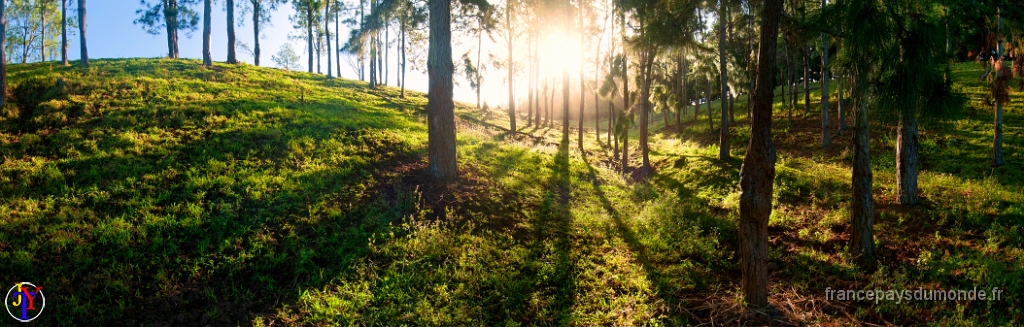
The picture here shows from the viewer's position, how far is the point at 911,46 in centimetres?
564

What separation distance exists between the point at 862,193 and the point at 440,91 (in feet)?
31.4

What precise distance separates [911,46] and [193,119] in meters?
18.4

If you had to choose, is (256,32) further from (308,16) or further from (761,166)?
(761,166)

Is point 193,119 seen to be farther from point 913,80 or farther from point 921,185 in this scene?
point 921,185

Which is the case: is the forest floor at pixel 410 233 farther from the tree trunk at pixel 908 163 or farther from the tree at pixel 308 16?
the tree at pixel 308 16

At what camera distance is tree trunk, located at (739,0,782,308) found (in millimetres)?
5367

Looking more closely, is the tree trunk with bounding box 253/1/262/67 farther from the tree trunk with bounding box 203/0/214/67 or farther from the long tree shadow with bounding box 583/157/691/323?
the long tree shadow with bounding box 583/157/691/323

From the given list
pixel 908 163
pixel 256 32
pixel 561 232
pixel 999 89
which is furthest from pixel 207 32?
pixel 999 89

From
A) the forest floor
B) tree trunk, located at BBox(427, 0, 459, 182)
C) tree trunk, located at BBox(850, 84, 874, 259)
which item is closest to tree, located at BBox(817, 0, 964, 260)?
the forest floor

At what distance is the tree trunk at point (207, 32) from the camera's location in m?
26.3

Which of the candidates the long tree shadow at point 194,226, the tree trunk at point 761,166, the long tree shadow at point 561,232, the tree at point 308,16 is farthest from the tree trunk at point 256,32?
the tree trunk at point 761,166

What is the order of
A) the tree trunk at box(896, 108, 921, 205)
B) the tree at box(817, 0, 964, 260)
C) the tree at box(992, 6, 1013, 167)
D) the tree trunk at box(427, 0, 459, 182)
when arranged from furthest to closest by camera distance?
the tree trunk at box(427, 0, 459, 182) → the tree at box(992, 6, 1013, 167) → the tree trunk at box(896, 108, 921, 205) → the tree at box(817, 0, 964, 260)

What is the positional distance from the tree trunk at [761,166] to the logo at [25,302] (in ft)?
32.3

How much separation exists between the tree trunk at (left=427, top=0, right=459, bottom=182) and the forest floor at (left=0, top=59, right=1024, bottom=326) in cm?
84
